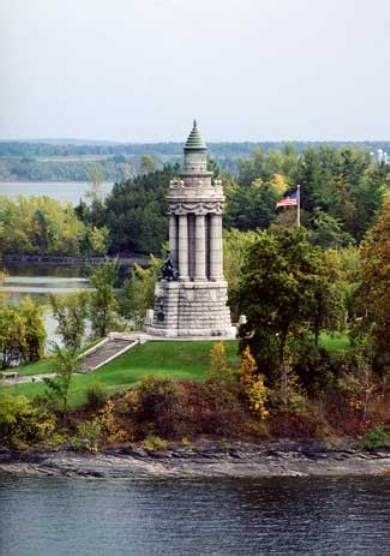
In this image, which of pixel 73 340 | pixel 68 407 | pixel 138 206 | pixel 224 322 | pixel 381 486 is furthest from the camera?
pixel 138 206

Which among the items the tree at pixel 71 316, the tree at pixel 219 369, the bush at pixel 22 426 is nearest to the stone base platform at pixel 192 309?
the tree at pixel 219 369

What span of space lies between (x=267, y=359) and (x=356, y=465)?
6058 millimetres

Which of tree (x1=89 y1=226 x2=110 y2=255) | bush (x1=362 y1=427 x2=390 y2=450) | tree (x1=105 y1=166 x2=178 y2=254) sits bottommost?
tree (x1=89 y1=226 x2=110 y2=255)

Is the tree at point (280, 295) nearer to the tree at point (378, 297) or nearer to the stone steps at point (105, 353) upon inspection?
the tree at point (378, 297)

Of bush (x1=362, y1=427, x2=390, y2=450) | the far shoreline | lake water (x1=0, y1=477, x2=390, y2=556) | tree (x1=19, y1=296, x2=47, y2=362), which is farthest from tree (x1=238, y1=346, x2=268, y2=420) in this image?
the far shoreline

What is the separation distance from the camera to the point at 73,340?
283 feet

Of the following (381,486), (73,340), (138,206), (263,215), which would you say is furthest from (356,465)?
(138,206)

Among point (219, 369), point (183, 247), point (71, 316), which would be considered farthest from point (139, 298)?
point (219, 369)

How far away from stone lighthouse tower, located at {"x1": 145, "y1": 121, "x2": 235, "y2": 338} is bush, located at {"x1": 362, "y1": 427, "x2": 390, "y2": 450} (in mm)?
9504

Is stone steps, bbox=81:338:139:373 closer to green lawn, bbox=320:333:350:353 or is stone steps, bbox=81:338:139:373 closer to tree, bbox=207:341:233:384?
tree, bbox=207:341:233:384

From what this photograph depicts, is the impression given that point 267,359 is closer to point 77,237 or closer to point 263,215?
point 263,215

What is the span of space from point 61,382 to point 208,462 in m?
6.29

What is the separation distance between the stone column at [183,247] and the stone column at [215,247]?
39.4 inches

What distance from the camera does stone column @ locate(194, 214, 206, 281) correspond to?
78938 mm
